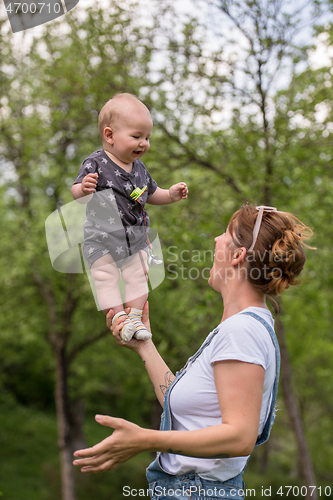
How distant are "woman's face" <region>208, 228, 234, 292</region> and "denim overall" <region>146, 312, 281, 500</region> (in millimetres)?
243

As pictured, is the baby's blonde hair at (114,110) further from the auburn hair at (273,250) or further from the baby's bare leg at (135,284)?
the auburn hair at (273,250)

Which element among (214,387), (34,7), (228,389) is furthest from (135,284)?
(34,7)

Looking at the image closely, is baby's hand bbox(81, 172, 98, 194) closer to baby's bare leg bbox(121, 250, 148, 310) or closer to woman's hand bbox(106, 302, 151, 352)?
baby's bare leg bbox(121, 250, 148, 310)

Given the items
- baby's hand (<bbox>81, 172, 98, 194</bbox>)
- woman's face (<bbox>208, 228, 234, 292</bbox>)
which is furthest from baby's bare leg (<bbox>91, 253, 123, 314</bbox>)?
woman's face (<bbox>208, 228, 234, 292</bbox>)

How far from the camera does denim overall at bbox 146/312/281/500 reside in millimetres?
1666

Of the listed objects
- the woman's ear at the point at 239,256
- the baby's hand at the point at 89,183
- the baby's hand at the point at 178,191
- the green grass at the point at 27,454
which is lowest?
the green grass at the point at 27,454

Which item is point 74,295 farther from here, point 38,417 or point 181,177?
point 38,417

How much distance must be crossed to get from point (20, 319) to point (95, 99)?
7112mm

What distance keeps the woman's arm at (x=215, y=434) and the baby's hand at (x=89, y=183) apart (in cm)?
95

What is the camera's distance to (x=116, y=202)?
201 cm

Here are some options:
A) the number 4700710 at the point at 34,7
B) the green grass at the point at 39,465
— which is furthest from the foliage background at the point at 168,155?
the number 4700710 at the point at 34,7

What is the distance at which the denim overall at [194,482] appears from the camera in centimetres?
167

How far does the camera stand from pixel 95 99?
7520 millimetres

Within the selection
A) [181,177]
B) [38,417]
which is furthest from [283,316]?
[38,417]
